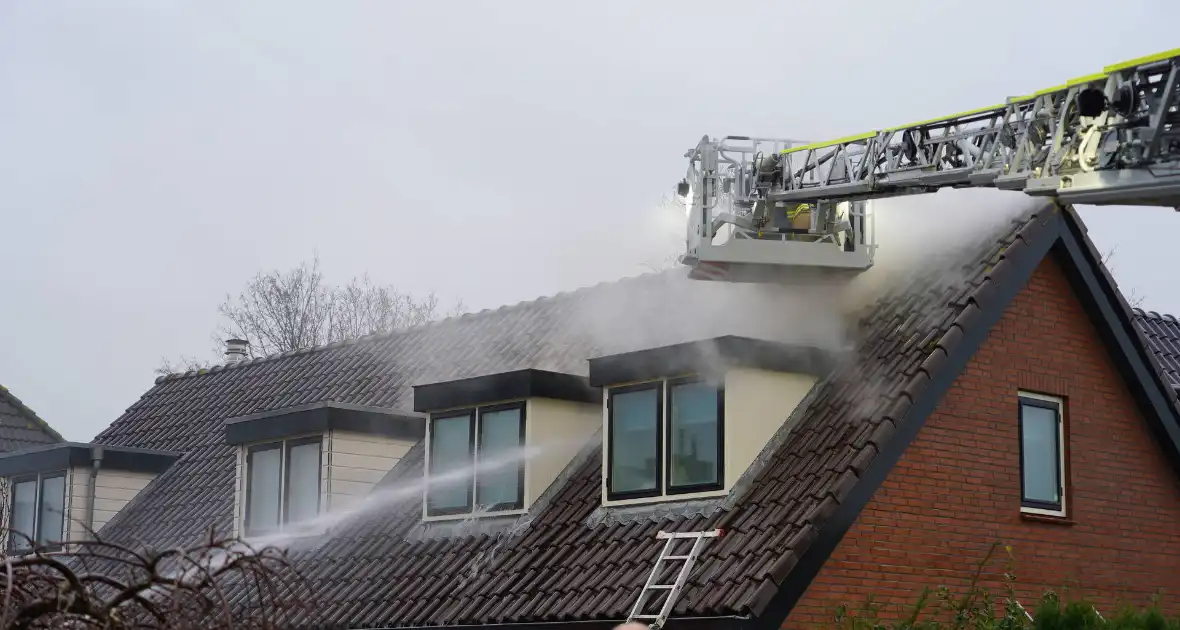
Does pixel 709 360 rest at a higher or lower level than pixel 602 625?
higher

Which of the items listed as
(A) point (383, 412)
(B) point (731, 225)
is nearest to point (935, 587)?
(B) point (731, 225)

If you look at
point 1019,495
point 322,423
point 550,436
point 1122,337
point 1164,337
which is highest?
point 1164,337

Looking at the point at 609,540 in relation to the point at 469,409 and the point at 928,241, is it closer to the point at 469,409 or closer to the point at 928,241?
the point at 469,409

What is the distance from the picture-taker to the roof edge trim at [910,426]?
13438mm

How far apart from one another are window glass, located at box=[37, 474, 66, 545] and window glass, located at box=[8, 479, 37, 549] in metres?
0.14

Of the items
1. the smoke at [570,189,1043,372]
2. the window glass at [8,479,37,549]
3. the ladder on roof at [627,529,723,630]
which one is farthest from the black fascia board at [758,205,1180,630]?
the window glass at [8,479,37,549]

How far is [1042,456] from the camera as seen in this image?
16.1m

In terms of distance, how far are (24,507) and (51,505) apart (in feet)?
2.52

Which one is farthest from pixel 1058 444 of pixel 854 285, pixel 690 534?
pixel 690 534

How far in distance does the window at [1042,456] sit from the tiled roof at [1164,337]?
191 inches

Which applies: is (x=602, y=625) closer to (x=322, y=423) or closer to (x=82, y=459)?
(x=322, y=423)

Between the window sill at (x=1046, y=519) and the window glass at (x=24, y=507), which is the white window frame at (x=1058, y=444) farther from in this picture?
the window glass at (x=24, y=507)

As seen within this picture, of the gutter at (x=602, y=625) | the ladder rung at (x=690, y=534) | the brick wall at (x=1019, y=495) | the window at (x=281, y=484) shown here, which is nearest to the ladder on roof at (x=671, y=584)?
the ladder rung at (x=690, y=534)

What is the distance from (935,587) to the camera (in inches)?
583
